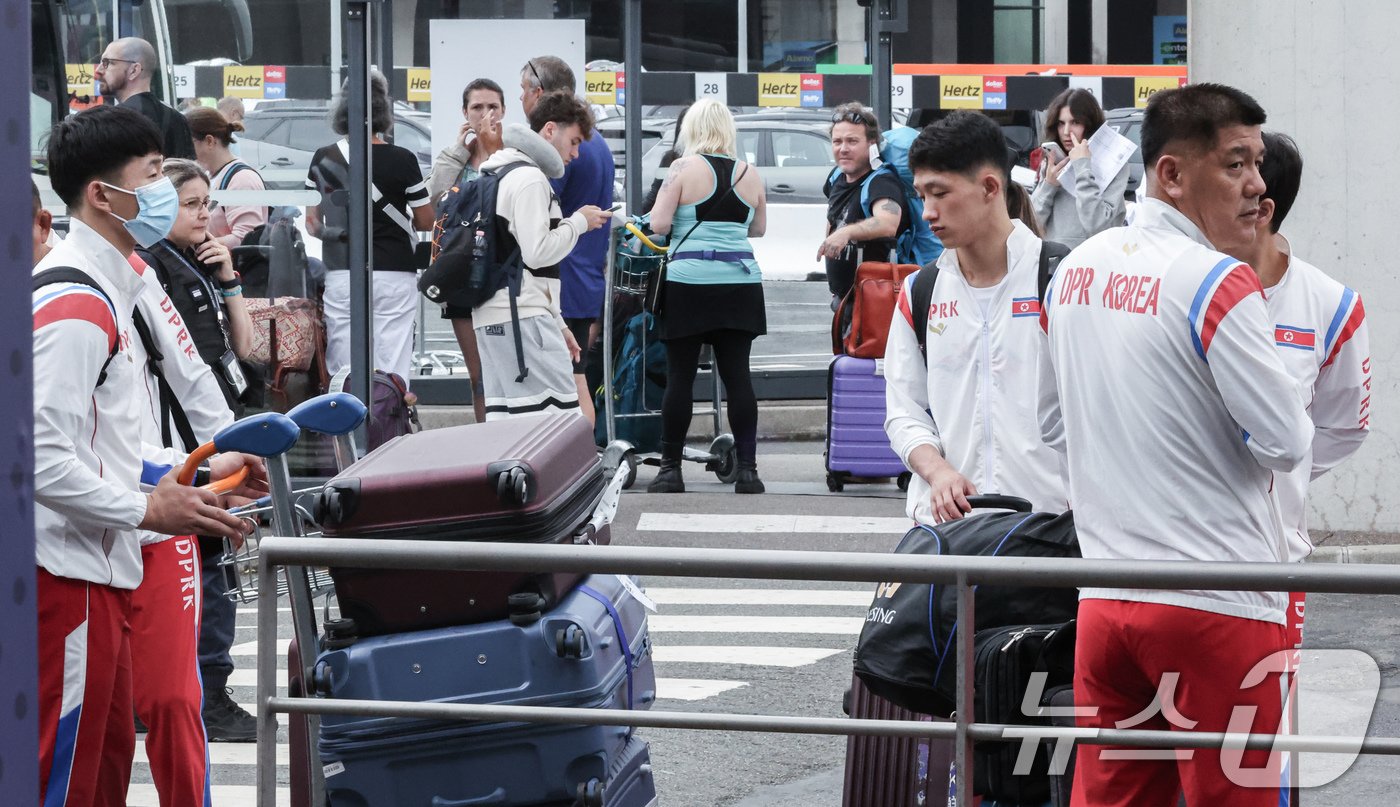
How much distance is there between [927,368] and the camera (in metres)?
4.36

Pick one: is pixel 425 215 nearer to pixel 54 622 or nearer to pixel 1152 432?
pixel 54 622

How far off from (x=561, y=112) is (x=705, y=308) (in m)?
1.26

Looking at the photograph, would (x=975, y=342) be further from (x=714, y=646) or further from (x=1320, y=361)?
(x=714, y=646)

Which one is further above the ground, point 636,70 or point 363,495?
point 636,70

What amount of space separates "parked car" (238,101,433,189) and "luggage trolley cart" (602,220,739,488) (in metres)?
1.69

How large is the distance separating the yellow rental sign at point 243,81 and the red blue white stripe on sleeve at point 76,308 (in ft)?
25.5

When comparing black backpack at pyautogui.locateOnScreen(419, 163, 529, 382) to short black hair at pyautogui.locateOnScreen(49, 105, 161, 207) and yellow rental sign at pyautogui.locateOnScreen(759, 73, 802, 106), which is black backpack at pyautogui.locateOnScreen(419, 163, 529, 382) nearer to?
short black hair at pyautogui.locateOnScreen(49, 105, 161, 207)

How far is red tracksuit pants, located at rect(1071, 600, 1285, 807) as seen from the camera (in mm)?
3084

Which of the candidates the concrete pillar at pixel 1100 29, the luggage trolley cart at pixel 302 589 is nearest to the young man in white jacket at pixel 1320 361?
the luggage trolley cart at pixel 302 589

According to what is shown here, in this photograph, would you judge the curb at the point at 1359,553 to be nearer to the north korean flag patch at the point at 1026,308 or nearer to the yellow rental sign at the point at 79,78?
the north korean flag patch at the point at 1026,308

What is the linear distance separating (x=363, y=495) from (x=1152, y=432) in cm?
159

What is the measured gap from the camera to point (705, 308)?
958 cm

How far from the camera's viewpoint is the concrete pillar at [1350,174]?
28.0 feet

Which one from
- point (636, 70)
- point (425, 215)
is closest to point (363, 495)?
point (425, 215)
